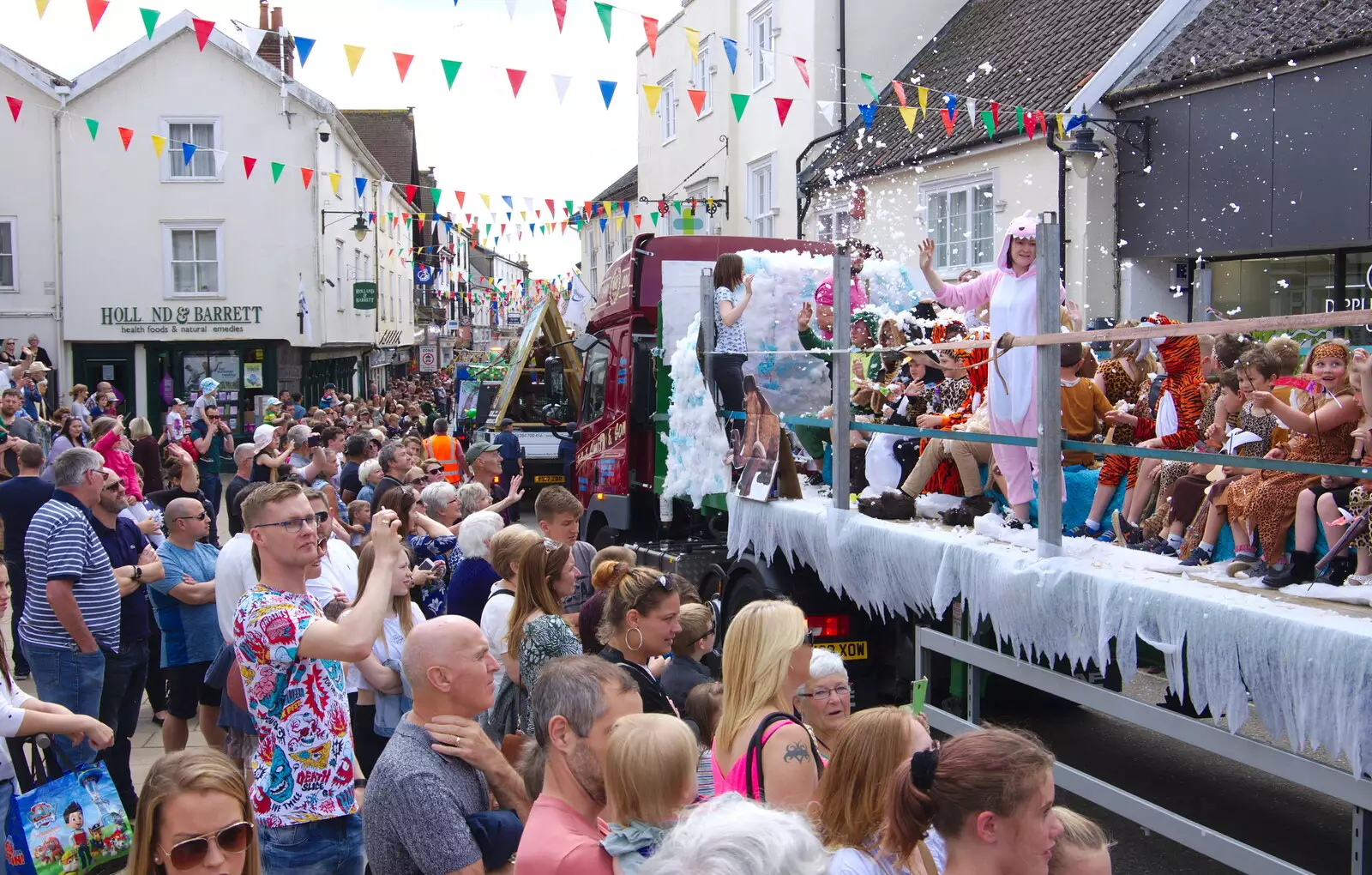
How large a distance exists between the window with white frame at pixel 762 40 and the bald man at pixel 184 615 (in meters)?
16.9

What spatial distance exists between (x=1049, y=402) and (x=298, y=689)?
110 inches

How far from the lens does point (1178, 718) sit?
3.76 meters

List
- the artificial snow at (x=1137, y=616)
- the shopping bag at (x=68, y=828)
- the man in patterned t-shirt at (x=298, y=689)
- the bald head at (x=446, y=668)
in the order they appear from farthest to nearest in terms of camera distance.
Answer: the shopping bag at (x=68, y=828), the man in patterned t-shirt at (x=298, y=689), the artificial snow at (x=1137, y=616), the bald head at (x=446, y=668)

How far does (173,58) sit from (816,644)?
80.8 feet

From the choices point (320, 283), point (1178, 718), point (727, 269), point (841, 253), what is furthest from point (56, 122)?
point (1178, 718)

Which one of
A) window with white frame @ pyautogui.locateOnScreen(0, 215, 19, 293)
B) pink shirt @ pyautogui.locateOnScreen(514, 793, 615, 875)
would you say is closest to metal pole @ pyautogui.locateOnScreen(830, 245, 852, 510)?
pink shirt @ pyautogui.locateOnScreen(514, 793, 615, 875)

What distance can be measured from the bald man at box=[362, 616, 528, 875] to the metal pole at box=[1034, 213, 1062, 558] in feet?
7.34

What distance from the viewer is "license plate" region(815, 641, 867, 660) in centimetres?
641

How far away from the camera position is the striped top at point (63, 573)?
18.1ft

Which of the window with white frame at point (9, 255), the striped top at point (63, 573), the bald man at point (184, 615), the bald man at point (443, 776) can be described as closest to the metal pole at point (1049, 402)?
the bald man at point (443, 776)

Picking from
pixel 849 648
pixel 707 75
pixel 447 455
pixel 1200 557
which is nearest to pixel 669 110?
pixel 707 75

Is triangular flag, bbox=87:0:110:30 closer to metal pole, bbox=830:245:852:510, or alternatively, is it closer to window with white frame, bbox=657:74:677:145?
metal pole, bbox=830:245:852:510

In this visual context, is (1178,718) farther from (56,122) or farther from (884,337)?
(56,122)

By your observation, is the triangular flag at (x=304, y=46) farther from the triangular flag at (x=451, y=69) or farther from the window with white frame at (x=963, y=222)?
the window with white frame at (x=963, y=222)
